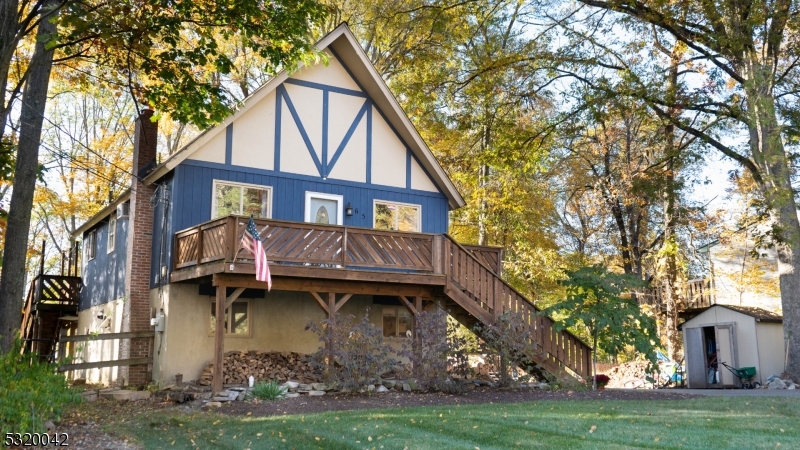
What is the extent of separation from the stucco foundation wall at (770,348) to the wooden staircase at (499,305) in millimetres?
5855

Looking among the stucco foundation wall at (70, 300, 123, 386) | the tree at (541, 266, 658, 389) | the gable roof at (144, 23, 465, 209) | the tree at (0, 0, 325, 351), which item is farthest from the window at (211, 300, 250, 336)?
the tree at (541, 266, 658, 389)

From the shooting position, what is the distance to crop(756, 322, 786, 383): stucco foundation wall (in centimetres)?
1969

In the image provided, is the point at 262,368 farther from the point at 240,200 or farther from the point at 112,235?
the point at 112,235

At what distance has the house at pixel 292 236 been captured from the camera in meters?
15.9

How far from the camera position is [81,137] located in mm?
36906

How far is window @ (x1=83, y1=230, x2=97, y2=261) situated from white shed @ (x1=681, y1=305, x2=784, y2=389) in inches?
726

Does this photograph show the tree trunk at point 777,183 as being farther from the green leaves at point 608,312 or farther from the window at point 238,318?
the window at point 238,318

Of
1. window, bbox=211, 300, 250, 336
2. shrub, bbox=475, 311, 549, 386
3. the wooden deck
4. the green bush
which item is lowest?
the green bush

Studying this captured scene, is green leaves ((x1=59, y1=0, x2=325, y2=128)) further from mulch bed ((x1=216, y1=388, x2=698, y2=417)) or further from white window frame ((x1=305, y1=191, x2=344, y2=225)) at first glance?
mulch bed ((x1=216, y1=388, x2=698, y2=417))

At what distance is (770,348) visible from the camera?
20.0 metres

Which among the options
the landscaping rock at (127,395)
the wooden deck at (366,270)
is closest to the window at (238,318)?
the wooden deck at (366,270)

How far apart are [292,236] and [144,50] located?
4890mm

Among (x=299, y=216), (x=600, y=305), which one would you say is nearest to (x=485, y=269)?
(x=600, y=305)

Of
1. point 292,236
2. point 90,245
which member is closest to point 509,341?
point 292,236
